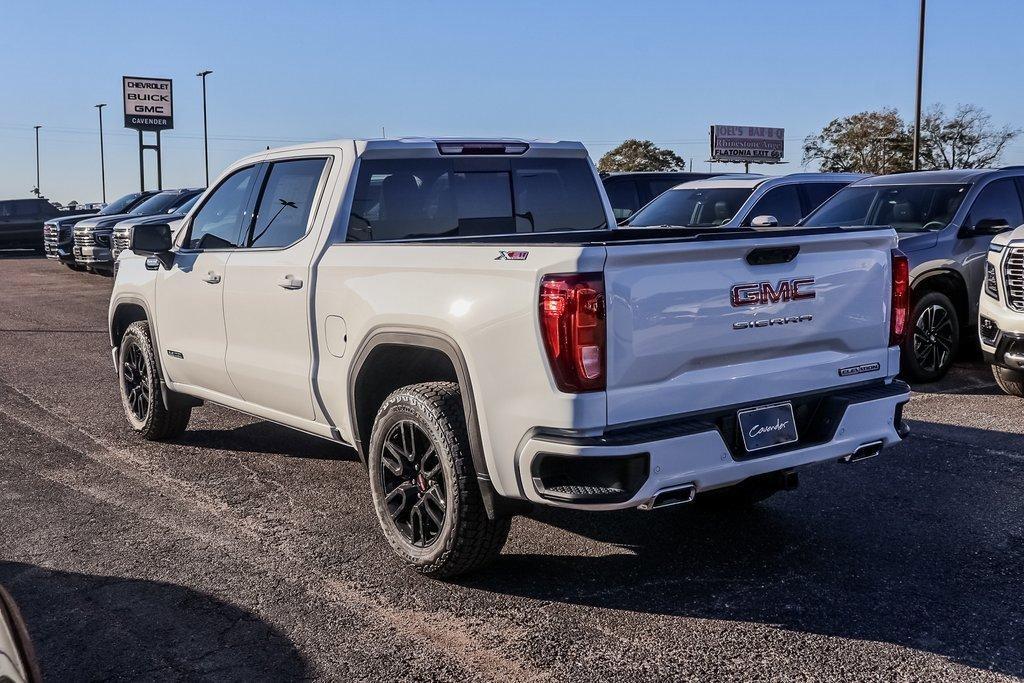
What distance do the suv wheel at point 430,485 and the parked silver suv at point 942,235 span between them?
233 inches

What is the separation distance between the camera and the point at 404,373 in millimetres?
5180

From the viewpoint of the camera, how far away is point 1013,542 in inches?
203

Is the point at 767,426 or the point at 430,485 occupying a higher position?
the point at 767,426

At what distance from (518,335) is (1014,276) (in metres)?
5.72

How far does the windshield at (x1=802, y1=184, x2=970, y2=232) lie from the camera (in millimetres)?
10188

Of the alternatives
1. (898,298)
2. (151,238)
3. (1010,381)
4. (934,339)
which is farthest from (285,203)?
(934,339)

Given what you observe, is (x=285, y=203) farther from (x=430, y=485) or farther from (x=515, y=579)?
(x=515, y=579)

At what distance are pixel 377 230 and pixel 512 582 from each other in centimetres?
193

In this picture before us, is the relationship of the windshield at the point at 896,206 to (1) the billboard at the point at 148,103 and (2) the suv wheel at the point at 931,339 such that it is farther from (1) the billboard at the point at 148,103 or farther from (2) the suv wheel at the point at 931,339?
(1) the billboard at the point at 148,103

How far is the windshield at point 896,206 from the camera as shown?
33.4 ft

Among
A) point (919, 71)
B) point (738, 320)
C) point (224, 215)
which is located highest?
point (919, 71)

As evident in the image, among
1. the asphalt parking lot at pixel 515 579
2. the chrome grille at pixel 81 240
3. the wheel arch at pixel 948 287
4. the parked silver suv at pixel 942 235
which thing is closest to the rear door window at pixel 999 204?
the parked silver suv at pixel 942 235

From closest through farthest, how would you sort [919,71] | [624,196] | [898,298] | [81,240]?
[898,298]
[624,196]
[81,240]
[919,71]

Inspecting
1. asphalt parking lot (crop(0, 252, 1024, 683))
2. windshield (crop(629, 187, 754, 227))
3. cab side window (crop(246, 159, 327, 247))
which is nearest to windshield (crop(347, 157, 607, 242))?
cab side window (crop(246, 159, 327, 247))
